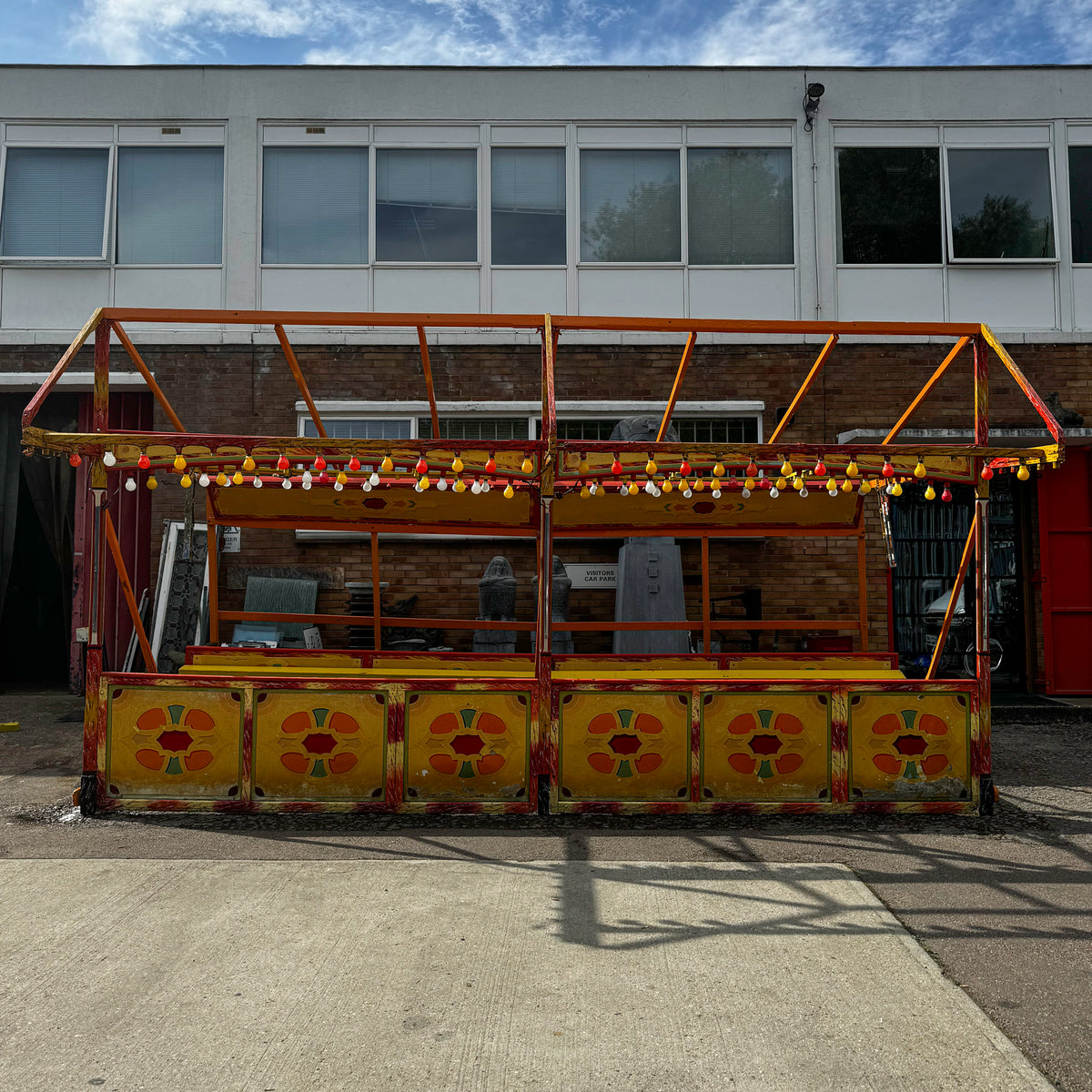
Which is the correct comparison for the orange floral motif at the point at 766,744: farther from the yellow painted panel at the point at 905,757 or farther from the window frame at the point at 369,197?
the window frame at the point at 369,197

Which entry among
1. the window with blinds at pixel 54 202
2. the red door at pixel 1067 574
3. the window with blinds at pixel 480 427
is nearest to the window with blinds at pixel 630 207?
the window with blinds at pixel 480 427

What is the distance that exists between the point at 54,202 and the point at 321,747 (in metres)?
8.67

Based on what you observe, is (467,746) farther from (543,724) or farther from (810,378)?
(810,378)

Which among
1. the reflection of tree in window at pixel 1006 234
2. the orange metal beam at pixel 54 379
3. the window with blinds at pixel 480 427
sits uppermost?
the reflection of tree in window at pixel 1006 234

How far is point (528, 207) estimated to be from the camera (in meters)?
11.2

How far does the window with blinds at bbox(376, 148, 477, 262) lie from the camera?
11102 mm

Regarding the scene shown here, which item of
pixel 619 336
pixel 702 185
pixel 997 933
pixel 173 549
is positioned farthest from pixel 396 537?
pixel 997 933

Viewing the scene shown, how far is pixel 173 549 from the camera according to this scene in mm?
10391

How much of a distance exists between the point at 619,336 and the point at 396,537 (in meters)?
3.55

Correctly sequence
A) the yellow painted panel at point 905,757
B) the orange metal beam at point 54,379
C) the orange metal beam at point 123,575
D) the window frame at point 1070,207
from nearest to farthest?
the orange metal beam at point 54,379 < the yellow painted panel at point 905,757 < the orange metal beam at point 123,575 < the window frame at point 1070,207

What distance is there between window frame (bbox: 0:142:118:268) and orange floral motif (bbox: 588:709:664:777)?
8758 millimetres

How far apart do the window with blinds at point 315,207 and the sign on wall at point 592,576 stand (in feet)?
14.9

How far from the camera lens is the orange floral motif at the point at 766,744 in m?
6.03

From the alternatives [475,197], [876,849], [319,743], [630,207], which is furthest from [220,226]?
[876,849]
